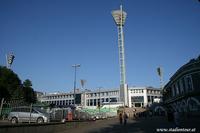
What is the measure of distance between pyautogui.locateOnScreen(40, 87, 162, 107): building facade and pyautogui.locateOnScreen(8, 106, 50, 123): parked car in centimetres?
9364

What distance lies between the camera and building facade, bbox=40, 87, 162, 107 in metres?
128

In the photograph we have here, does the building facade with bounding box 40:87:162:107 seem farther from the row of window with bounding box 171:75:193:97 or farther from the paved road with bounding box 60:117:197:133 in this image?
the paved road with bounding box 60:117:197:133

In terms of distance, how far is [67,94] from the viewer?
483 ft

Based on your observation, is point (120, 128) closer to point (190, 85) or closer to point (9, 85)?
point (190, 85)

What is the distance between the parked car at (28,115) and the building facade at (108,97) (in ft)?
307

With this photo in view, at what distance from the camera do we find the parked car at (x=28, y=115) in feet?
73.7

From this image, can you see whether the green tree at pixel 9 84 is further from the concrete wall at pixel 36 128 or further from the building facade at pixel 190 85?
the concrete wall at pixel 36 128

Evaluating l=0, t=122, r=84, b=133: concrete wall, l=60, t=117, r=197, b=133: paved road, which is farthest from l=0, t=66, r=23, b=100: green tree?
l=0, t=122, r=84, b=133: concrete wall

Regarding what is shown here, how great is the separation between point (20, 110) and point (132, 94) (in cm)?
11076

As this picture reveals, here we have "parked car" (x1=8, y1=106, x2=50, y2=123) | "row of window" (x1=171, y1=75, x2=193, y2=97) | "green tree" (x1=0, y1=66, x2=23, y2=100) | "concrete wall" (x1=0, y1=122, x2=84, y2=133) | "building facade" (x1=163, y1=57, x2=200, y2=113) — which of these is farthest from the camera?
"green tree" (x1=0, y1=66, x2=23, y2=100)

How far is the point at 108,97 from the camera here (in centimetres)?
13525

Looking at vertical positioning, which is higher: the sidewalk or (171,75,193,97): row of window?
(171,75,193,97): row of window

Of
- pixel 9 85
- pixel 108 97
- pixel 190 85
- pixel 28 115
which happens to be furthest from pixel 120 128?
pixel 108 97

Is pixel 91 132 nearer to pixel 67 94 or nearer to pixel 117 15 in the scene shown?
pixel 117 15
